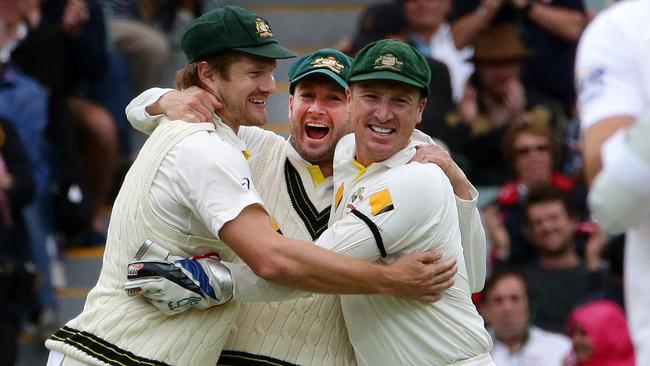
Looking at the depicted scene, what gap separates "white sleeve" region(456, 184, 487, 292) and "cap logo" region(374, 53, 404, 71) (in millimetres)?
502

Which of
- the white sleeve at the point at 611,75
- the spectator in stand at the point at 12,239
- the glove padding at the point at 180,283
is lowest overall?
the spectator in stand at the point at 12,239

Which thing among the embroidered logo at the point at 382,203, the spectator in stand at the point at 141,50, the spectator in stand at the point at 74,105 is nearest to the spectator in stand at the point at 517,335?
the spectator in stand at the point at 74,105

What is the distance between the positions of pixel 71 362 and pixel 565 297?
450 cm

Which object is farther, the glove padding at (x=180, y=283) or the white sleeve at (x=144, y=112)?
the white sleeve at (x=144, y=112)

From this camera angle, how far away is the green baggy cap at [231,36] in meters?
5.04

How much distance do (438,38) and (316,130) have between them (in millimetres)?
4913

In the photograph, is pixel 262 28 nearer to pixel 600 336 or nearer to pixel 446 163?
pixel 446 163

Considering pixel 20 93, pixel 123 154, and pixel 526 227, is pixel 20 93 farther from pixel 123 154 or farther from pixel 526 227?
pixel 526 227

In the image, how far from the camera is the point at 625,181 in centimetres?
341

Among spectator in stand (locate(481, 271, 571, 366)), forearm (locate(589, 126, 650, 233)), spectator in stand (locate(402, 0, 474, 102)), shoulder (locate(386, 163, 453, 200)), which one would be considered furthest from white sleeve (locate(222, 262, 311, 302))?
spectator in stand (locate(402, 0, 474, 102))

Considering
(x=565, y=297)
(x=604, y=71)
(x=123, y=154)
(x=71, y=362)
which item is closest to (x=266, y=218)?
(x=71, y=362)

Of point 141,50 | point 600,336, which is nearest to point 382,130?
point 600,336

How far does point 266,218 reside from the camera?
15.7 ft

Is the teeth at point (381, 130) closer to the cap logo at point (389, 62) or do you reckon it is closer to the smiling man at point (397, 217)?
the smiling man at point (397, 217)
